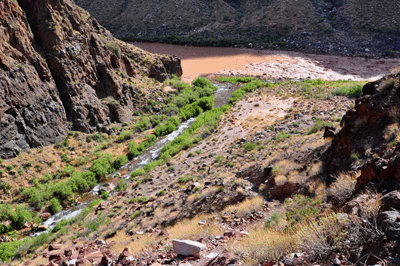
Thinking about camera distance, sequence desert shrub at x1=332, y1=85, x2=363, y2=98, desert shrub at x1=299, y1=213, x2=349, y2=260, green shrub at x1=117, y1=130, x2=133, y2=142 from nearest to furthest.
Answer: desert shrub at x1=299, y1=213, x2=349, y2=260, green shrub at x1=117, y1=130, x2=133, y2=142, desert shrub at x1=332, y1=85, x2=363, y2=98

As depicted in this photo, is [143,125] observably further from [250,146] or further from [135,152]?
[250,146]

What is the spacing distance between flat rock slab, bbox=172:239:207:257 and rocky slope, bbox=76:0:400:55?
4974 cm

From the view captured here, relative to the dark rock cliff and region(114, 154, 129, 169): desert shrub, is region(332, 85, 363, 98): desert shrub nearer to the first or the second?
the dark rock cliff

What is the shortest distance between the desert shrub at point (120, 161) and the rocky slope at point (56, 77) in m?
3.93

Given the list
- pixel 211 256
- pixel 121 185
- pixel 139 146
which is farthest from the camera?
pixel 139 146

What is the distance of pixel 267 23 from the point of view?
60.8m

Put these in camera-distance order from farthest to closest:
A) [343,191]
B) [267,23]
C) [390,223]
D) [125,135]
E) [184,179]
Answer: [267,23], [125,135], [184,179], [343,191], [390,223]

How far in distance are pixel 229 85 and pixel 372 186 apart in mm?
32385

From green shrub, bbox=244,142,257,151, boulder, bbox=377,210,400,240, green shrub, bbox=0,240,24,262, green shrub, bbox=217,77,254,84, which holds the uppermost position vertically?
boulder, bbox=377,210,400,240

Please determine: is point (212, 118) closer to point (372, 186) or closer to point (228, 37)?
point (372, 186)

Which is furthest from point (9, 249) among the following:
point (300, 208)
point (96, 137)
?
point (300, 208)

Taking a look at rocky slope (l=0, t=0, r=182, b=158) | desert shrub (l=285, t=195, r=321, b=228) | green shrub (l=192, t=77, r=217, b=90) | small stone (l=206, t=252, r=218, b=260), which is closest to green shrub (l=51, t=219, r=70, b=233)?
rocky slope (l=0, t=0, r=182, b=158)

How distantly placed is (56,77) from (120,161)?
25.4ft

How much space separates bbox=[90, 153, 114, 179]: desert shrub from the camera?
20422 millimetres
